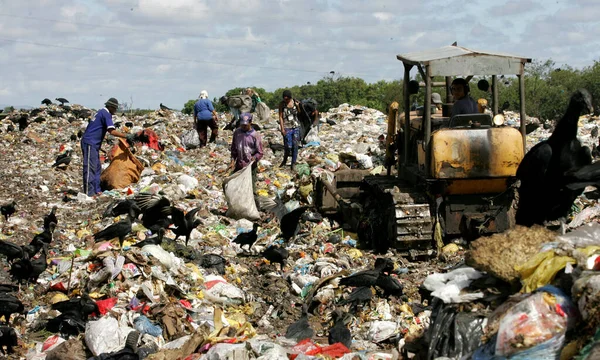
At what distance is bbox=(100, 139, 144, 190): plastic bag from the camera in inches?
489

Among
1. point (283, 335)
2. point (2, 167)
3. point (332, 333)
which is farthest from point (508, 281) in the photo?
point (2, 167)

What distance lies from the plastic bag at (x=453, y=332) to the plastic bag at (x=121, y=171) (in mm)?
8846

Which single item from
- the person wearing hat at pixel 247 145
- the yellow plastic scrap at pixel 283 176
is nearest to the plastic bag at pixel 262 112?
the yellow plastic scrap at pixel 283 176

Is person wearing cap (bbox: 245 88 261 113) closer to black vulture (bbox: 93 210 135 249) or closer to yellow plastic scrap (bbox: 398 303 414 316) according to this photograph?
black vulture (bbox: 93 210 135 249)

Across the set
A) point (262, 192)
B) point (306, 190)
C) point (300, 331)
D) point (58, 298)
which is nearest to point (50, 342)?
point (58, 298)

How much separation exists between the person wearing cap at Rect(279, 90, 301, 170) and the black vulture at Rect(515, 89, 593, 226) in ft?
23.2

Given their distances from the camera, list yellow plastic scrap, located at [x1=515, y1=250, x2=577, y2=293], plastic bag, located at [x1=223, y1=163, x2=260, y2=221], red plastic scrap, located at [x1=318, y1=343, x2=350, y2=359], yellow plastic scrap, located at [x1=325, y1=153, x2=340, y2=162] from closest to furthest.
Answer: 1. yellow plastic scrap, located at [x1=515, y1=250, x2=577, y2=293]
2. red plastic scrap, located at [x1=318, y1=343, x2=350, y2=359]
3. plastic bag, located at [x1=223, y1=163, x2=260, y2=221]
4. yellow plastic scrap, located at [x1=325, y1=153, x2=340, y2=162]

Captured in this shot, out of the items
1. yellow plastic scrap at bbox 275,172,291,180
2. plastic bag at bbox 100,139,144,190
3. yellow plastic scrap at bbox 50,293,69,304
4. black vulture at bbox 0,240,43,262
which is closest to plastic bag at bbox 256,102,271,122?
yellow plastic scrap at bbox 275,172,291,180

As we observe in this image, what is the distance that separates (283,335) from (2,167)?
10714 mm

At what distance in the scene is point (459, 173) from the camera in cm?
782

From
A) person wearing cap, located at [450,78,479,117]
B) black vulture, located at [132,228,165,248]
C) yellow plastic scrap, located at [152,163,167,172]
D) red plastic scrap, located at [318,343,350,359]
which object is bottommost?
red plastic scrap, located at [318,343,350,359]

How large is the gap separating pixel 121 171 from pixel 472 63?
6578 millimetres

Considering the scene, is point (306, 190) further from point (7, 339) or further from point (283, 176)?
point (7, 339)

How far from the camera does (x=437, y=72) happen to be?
7934 millimetres
